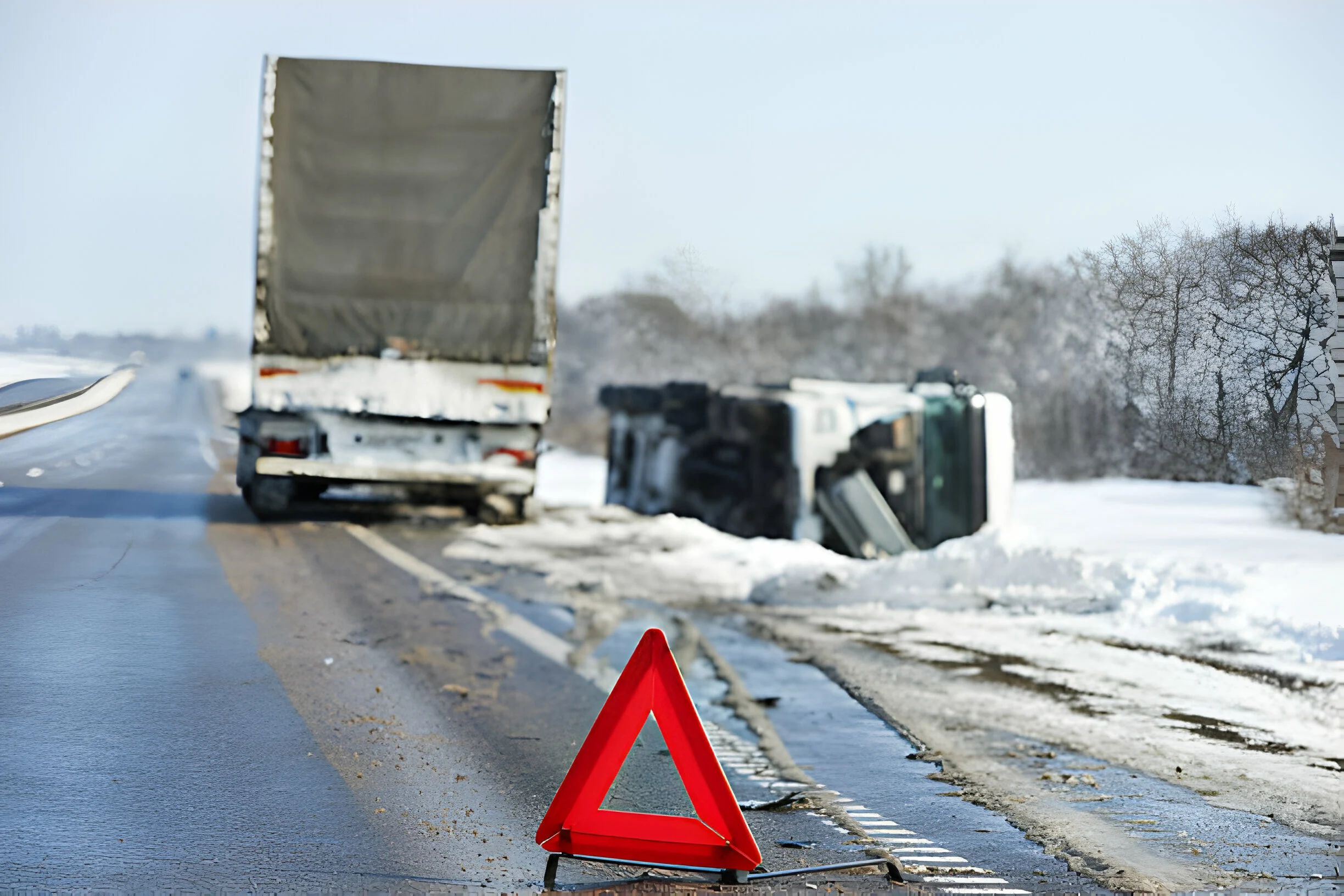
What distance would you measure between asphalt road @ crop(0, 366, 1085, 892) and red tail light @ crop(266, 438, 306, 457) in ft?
1.03

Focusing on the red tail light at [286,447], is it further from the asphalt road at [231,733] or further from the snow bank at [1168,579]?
the snow bank at [1168,579]

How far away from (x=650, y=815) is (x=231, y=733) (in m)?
1.71

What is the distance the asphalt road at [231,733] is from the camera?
339cm

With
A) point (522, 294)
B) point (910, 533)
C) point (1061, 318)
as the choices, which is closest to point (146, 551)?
point (522, 294)

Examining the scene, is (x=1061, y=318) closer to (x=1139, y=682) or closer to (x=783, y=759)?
(x=1139, y=682)

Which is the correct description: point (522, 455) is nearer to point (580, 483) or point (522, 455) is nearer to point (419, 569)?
point (419, 569)

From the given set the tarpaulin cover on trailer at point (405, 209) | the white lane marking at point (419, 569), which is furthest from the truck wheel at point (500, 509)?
the tarpaulin cover on trailer at point (405, 209)

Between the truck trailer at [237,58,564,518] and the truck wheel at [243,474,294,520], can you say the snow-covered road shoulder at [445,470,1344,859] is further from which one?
the truck wheel at [243,474,294,520]

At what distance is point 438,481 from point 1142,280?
406 centimetres

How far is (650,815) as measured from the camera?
11.0ft

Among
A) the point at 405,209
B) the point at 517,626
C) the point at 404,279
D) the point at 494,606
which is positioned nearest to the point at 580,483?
the point at 494,606

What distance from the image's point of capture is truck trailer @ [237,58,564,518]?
17.9 feet

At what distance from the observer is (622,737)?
3348 mm

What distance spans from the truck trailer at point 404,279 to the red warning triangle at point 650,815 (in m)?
2.50
